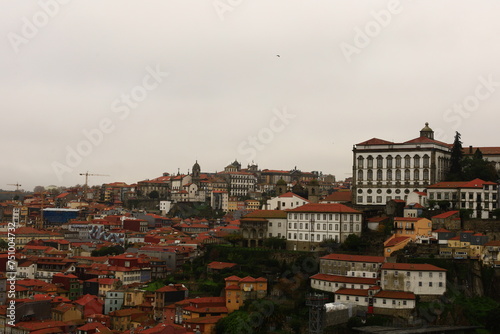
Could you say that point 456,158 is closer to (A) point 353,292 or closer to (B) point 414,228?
(B) point 414,228

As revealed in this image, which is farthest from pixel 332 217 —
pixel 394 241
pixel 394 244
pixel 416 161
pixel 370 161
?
pixel 416 161

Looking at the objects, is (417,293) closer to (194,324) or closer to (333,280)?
(333,280)

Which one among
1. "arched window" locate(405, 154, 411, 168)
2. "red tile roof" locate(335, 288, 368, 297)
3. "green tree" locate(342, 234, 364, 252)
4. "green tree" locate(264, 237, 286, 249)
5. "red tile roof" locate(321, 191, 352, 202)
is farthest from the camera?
"red tile roof" locate(321, 191, 352, 202)

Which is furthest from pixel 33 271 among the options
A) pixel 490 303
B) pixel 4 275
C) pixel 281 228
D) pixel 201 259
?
pixel 490 303

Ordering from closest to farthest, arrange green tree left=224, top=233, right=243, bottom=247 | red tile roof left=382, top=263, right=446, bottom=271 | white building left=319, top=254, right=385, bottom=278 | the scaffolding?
the scaffolding → red tile roof left=382, top=263, right=446, bottom=271 → white building left=319, top=254, right=385, bottom=278 → green tree left=224, top=233, right=243, bottom=247

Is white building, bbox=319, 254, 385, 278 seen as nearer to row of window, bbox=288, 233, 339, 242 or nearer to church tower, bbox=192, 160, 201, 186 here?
row of window, bbox=288, 233, 339, 242

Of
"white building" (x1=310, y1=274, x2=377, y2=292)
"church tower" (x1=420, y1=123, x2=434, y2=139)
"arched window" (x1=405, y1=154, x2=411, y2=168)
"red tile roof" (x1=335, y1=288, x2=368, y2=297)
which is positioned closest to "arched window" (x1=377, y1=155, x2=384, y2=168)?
"arched window" (x1=405, y1=154, x2=411, y2=168)

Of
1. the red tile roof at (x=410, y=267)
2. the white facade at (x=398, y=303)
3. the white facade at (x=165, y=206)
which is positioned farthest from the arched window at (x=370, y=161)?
the white facade at (x=165, y=206)
